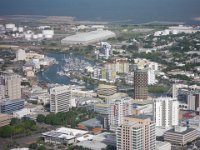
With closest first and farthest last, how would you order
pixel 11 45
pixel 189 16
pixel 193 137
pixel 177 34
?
1. pixel 193 137
2. pixel 11 45
3. pixel 177 34
4. pixel 189 16

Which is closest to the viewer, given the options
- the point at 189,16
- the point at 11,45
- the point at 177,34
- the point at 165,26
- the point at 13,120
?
the point at 13,120

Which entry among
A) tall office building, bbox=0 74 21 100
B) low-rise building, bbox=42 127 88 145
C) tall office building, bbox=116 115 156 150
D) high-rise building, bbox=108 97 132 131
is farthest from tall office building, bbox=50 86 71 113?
tall office building, bbox=116 115 156 150

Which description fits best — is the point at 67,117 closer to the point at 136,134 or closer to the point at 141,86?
the point at 141,86

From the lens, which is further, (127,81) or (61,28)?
(61,28)

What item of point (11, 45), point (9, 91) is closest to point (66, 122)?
point (9, 91)

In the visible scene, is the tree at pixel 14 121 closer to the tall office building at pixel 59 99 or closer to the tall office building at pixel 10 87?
the tall office building at pixel 59 99

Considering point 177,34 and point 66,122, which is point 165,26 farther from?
point 66,122
